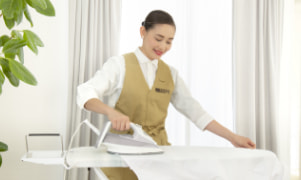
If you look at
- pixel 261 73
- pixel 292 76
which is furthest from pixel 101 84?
pixel 292 76

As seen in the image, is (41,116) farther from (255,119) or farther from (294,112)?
(294,112)

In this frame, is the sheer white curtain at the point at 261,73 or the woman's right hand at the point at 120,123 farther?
the sheer white curtain at the point at 261,73

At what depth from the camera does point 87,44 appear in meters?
2.17

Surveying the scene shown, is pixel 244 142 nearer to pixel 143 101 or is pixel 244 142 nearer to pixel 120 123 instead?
pixel 143 101

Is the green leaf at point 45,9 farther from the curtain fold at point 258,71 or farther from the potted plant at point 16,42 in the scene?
the curtain fold at point 258,71

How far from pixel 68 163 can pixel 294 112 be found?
2.31 meters

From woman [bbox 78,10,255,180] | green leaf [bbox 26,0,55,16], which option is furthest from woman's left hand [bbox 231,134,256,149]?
green leaf [bbox 26,0,55,16]

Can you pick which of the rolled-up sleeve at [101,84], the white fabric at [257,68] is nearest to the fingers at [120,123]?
the rolled-up sleeve at [101,84]

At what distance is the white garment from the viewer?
153 cm

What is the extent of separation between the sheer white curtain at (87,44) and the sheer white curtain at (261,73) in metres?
0.98

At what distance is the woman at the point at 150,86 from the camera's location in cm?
166

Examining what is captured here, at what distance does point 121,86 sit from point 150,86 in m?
0.16

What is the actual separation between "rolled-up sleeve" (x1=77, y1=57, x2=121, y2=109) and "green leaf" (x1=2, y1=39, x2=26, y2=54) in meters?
0.31

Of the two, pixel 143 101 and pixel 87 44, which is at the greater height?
pixel 87 44
